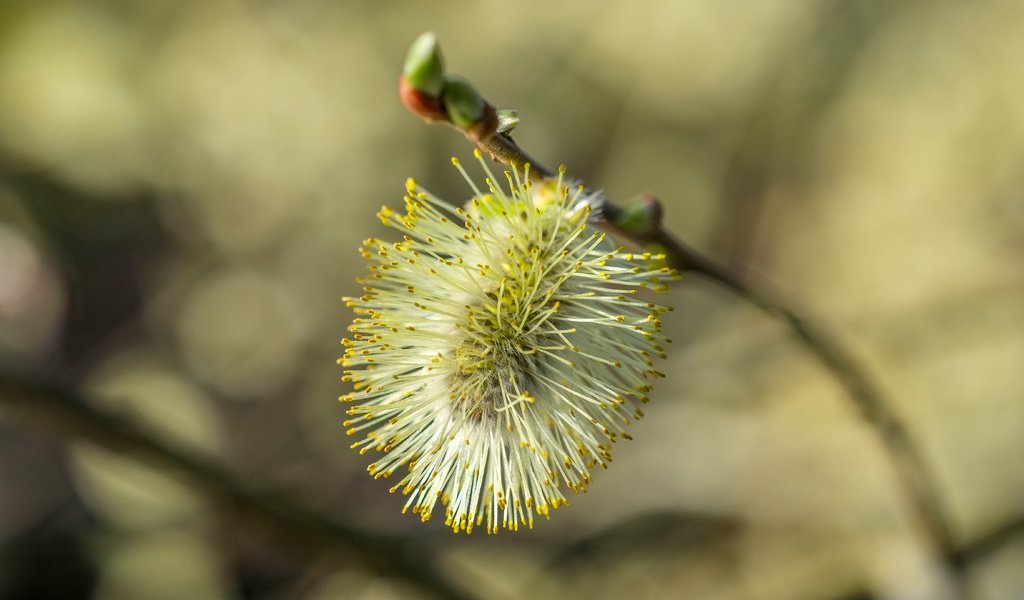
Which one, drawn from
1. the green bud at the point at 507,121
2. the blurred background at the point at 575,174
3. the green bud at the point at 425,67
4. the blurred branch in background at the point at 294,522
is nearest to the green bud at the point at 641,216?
the green bud at the point at 507,121

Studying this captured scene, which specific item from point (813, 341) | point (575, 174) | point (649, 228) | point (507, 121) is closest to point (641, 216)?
point (649, 228)

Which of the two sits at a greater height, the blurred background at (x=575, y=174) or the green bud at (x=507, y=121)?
the blurred background at (x=575, y=174)

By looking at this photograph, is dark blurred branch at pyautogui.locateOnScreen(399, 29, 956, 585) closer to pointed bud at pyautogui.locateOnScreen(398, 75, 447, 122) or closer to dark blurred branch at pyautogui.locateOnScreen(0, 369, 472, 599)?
pointed bud at pyautogui.locateOnScreen(398, 75, 447, 122)

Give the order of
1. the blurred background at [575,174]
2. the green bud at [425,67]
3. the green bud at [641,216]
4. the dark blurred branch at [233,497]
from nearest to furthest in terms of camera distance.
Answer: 1. the green bud at [425,67]
2. the green bud at [641,216]
3. the dark blurred branch at [233,497]
4. the blurred background at [575,174]

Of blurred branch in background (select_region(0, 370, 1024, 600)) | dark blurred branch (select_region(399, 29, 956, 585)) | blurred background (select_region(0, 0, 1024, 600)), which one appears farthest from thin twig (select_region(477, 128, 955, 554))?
blurred background (select_region(0, 0, 1024, 600))

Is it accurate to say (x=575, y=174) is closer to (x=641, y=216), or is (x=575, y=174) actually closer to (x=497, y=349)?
(x=497, y=349)

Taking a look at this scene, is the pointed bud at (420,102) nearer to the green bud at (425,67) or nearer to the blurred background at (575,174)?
the green bud at (425,67)

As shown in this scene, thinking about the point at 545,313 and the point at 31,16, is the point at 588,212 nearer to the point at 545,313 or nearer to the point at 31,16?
the point at 545,313

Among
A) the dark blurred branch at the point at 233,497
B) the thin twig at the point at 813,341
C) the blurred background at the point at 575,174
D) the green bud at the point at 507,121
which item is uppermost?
the blurred background at the point at 575,174
